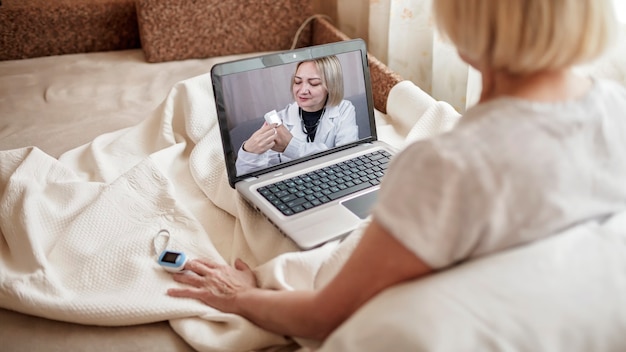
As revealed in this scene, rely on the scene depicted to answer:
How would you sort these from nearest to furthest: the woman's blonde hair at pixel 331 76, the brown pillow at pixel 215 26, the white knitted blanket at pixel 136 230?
the white knitted blanket at pixel 136 230
the woman's blonde hair at pixel 331 76
the brown pillow at pixel 215 26

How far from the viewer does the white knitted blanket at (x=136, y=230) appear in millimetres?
877

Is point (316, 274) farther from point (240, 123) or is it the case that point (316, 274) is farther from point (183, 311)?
point (240, 123)

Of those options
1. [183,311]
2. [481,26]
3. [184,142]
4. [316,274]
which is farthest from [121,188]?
[481,26]

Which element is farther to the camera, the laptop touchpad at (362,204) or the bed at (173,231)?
the laptop touchpad at (362,204)

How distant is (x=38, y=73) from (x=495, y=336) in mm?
1578

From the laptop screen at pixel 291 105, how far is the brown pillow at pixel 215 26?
775 millimetres

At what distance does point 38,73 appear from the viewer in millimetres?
1777

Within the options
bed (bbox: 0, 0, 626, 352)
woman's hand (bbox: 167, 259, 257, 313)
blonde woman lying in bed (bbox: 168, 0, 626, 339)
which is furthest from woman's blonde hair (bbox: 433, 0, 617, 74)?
woman's hand (bbox: 167, 259, 257, 313)

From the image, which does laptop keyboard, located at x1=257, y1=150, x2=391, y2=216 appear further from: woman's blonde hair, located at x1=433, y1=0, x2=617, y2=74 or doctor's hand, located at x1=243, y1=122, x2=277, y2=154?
woman's blonde hair, located at x1=433, y1=0, x2=617, y2=74

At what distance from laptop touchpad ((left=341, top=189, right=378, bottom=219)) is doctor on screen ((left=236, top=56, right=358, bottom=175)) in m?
0.15

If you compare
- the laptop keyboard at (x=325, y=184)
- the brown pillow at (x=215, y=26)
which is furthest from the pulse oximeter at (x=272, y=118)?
the brown pillow at (x=215, y=26)

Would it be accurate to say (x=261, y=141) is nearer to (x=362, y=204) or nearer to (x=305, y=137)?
(x=305, y=137)

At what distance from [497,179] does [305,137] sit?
0.55 meters

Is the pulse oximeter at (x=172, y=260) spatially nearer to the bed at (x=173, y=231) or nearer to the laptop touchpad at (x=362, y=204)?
the bed at (x=173, y=231)
